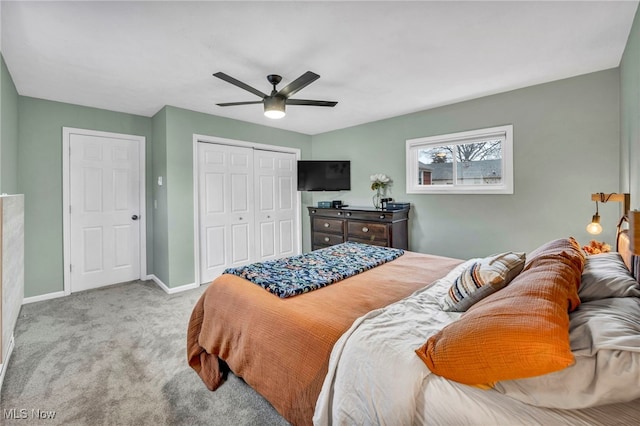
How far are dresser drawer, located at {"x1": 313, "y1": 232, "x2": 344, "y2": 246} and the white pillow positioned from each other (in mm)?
3347

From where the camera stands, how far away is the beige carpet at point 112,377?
5.25 ft

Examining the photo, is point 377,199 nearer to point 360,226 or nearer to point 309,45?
point 360,226

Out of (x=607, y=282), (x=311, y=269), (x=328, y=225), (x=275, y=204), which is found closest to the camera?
(x=607, y=282)

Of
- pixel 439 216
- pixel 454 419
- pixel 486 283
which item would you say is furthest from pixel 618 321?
pixel 439 216

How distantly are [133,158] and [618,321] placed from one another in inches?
190

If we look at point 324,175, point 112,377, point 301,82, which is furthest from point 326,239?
point 112,377

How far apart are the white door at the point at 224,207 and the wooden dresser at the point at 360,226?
1.10m

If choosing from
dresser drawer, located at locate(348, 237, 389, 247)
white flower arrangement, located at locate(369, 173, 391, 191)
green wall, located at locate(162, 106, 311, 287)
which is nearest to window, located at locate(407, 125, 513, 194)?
white flower arrangement, located at locate(369, 173, 391, 191)

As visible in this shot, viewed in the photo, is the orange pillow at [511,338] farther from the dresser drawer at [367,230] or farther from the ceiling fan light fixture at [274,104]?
the dresser drawer at [367,230]

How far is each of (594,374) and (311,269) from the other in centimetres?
157

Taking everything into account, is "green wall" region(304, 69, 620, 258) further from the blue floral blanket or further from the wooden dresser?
the blue floral blanket

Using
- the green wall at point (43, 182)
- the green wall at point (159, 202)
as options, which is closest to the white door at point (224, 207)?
the green wall at point (159, 202)

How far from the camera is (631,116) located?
201 centimetres

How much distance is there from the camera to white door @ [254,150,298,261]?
4652 millimetres
